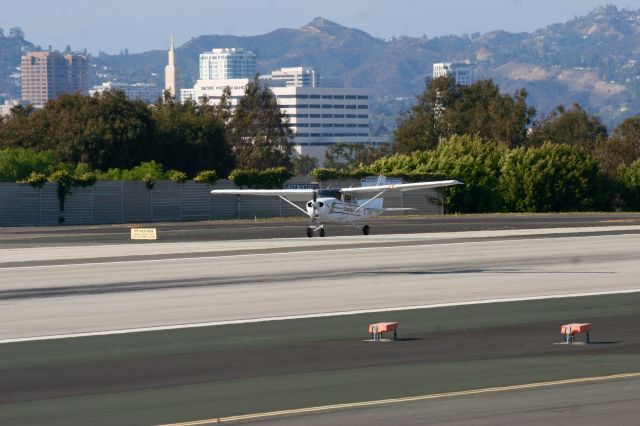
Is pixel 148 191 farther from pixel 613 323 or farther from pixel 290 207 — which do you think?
pixel 613 323

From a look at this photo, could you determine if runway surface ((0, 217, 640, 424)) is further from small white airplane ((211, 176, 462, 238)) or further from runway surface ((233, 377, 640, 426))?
small white airplane ((211, 176, 462, 238))

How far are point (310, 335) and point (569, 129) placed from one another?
150 meters

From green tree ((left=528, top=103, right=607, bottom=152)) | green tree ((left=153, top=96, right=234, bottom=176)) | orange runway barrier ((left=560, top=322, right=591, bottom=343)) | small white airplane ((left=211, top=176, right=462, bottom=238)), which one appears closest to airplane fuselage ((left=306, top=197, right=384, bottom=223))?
small white airplane ((left=211, top=176, right=462, bottom=238))

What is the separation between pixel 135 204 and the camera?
83.8 metres

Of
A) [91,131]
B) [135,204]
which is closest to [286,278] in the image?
[135,204]

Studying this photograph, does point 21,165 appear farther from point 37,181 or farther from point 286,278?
point 286,278

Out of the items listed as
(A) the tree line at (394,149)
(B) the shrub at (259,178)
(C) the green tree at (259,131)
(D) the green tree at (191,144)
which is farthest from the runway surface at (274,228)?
(C) the green tree at (259,131)

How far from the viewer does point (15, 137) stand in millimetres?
113000

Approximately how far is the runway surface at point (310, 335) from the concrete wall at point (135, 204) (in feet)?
100

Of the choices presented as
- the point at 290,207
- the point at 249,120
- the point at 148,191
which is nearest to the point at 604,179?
the point at 290,207

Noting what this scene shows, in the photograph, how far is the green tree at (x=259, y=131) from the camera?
153m

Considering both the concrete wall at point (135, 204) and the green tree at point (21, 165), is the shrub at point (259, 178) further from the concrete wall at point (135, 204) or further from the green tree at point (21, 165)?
the green tree at point (21, 165)

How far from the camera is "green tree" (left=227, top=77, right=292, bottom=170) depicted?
153 m

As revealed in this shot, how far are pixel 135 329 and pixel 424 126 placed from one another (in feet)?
417
